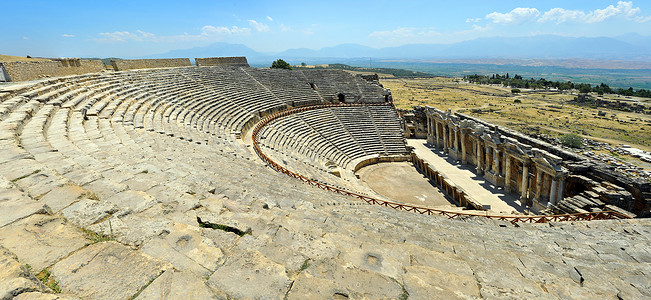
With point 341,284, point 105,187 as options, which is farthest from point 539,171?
point 105,187

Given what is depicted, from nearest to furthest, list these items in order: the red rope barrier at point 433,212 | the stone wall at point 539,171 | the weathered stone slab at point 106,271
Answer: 1. the weathered stone slab at point 106,271
2. the red rope barrier at point 433,212
3. the stone wall at point 539,171

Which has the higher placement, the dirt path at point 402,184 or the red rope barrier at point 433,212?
the red rope barrier at point 433,212

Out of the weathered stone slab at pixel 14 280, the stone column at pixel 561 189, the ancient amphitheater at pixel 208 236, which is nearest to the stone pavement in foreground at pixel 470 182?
the stone column at pixel 561 189

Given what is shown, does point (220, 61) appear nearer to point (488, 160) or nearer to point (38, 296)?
point (488, 160)

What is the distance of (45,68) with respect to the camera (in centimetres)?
2138

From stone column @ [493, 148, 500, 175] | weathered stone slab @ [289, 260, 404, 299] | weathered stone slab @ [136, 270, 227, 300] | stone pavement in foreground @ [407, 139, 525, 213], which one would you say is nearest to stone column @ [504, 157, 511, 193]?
stone pavement in foreground @ [407, 139, 525, 213]

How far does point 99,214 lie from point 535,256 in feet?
29.6

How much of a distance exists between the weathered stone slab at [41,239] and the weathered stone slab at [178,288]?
1285 millimetres

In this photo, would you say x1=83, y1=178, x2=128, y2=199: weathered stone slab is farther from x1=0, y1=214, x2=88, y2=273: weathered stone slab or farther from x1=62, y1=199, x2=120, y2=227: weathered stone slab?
x1=0, y1=214, x2=88, y2=273: weathered stone slab

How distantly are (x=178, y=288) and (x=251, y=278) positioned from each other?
0.87 metres

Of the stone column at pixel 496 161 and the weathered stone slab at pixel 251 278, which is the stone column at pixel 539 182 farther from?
the weathered stone slab at pixel 251 278

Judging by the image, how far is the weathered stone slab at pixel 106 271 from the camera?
321 cm

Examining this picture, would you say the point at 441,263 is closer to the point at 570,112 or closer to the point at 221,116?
the point at 221,116

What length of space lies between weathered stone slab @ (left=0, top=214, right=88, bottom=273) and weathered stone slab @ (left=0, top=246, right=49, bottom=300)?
252 millimetres
